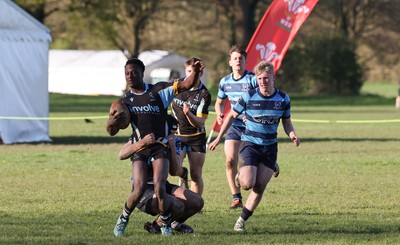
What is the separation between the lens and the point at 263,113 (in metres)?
10.5

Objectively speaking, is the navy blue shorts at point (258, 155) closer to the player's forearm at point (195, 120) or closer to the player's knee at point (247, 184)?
the player's knee at point (247, 184)

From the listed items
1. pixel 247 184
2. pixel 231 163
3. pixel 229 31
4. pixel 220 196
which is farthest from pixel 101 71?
pixel 247 184

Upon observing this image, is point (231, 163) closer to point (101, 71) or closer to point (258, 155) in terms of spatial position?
point (258, 155)

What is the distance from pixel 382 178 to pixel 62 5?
147ft

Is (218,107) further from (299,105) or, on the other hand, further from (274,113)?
(299,105)

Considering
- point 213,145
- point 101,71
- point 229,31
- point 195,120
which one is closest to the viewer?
point 195,120

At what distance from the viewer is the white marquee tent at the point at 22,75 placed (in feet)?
77.9

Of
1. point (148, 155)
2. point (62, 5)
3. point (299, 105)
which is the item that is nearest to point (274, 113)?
point (148, 155)

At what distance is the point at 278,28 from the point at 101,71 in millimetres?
44654

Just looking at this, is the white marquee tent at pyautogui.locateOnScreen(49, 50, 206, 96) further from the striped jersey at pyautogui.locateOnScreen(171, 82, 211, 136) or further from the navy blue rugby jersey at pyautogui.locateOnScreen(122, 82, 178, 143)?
the navy blue rugby jersey at pyautogui.locateOnScreen(122, 82, 178, 143)

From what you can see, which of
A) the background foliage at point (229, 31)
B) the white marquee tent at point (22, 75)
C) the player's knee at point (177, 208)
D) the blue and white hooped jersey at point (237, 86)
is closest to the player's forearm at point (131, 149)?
the player's knee at point (177, 208)

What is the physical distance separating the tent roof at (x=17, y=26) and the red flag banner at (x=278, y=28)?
649 centimetres

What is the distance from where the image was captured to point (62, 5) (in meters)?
59.1

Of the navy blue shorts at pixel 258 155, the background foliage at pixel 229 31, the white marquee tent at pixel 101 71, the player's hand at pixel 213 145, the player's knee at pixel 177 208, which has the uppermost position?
the navy blue shorts at pixel 258 155
